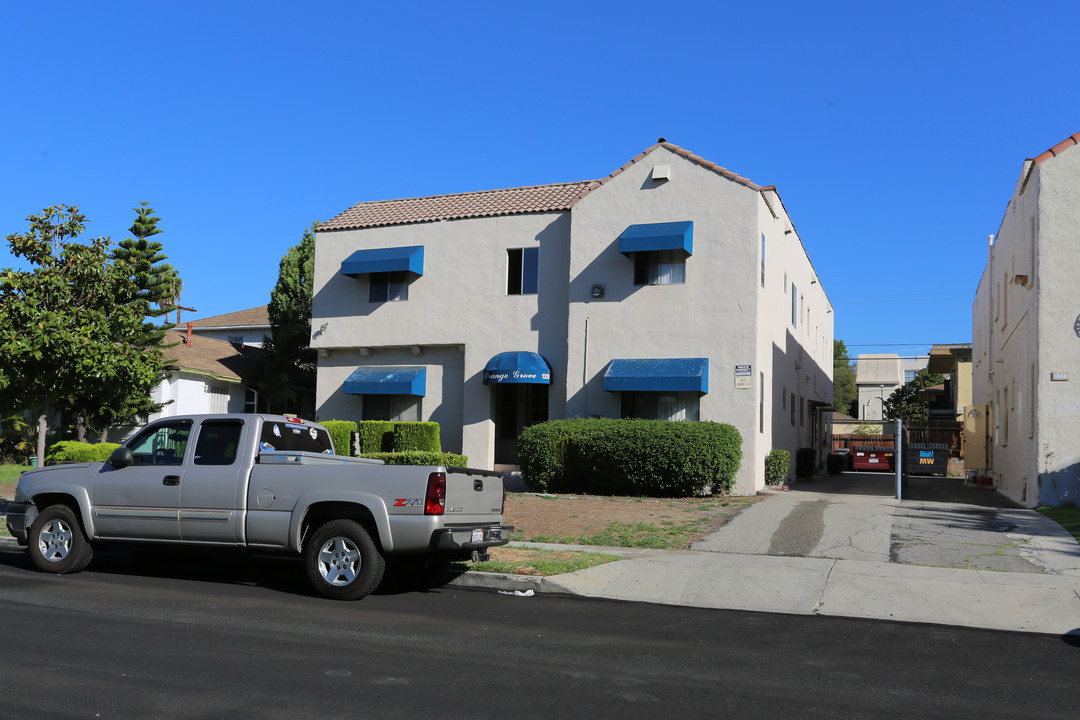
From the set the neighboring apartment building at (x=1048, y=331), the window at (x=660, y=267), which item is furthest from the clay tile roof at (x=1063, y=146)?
the window at (x=660, y=267)

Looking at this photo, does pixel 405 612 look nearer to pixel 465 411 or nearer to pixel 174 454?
pixel 174 454

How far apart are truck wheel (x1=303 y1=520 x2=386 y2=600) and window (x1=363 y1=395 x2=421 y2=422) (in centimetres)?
1600

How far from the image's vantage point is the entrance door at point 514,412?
82.7 ft

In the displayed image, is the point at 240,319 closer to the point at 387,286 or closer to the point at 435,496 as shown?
the point at 387,286

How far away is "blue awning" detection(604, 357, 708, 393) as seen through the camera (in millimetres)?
20219

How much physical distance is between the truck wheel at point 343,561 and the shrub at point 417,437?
547 inches

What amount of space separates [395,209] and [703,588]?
61.6ft

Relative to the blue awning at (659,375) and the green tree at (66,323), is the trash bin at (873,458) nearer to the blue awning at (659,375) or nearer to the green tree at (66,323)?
the blue awning at (659,375)

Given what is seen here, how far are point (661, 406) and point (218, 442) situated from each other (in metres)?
13.4

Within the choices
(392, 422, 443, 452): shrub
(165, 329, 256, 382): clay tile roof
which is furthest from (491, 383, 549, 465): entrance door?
(165, 329, 256, 382): clay tile roof

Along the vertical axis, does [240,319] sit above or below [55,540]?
above

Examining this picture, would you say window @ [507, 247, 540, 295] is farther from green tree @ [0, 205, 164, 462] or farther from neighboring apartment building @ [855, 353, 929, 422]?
neighboring apartment building @ [855, 353, 929, 422]

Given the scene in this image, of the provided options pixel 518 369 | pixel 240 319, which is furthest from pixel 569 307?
pixel 240 319

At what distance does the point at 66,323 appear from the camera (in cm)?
1598
